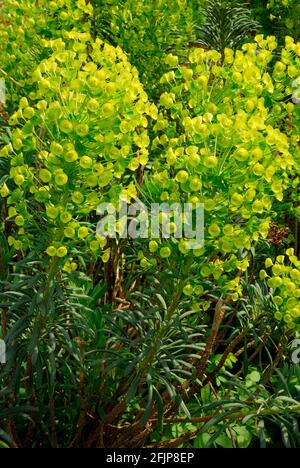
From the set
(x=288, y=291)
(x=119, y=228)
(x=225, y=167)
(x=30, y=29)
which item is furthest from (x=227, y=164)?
(x=30, y=29)

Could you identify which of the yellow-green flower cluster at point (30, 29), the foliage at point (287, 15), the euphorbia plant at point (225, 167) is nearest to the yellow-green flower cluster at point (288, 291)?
the euphorbia plant at point (225, 167)

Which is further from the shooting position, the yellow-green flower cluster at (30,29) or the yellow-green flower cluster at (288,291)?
the yellow-green flower cluster at (30,29)

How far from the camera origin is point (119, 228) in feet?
6.51

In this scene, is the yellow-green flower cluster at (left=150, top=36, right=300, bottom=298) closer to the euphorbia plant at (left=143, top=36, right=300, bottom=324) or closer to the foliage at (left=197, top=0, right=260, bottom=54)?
the euphorbia plant at (left=143, top=36, right=300, bottom=324)

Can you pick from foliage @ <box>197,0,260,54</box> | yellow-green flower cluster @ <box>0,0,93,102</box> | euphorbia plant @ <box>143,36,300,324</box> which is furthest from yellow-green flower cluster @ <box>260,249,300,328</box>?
foliage @ <box>197,0,260,54</box>

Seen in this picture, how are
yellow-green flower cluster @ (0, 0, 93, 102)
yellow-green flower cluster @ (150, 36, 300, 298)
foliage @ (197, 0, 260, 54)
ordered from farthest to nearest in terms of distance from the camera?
1. foliage @ (197, 0, 260, 54)
2. yellow-green flower cluster @ (0, 0, 93, 102)
3. yellow-green flower cluster @ (150, 36, 300, 298)

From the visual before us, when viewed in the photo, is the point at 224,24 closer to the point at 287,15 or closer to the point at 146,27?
the point at 287,15

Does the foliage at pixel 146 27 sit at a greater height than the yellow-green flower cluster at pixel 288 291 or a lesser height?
greater

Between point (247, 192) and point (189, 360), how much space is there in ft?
4.42

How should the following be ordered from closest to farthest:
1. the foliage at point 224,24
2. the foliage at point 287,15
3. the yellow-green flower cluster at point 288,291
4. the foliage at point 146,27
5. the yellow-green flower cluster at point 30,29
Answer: the yellow-green flower cluster at point 288,291
the yellow-green flower cluster at point 30,29
the foliage at point 146,27
the foliage at point 287,15
the foliage at point 224,24

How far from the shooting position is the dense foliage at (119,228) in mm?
1865

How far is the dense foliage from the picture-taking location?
1.87 meters

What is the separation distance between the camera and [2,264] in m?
2.80

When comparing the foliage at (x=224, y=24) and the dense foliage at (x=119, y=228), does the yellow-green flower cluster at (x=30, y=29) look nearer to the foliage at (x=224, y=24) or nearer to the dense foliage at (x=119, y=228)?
the dense foliage at (x=119, y=228)
